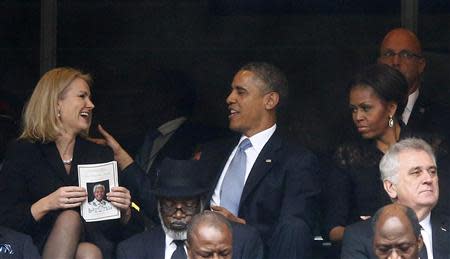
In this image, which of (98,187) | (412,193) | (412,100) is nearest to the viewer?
(412,193)

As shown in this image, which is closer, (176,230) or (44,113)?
(176,230)

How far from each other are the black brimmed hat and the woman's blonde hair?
2.07ft

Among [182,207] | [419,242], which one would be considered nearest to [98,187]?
[182,207]

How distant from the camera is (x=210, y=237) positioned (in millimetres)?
7340

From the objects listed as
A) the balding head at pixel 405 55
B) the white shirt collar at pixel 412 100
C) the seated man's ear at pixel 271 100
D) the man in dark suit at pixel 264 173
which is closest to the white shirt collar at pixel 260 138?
the man in dark suit at pixel 264 173

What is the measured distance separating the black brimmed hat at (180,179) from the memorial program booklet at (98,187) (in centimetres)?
25

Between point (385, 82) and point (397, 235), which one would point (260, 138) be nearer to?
point (385, 82)

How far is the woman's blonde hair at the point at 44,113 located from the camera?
826 cm

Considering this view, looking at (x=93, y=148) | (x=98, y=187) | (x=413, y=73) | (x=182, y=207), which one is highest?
(x=413, y=73)

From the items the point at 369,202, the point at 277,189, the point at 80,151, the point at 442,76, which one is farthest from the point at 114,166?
the point at 442,76

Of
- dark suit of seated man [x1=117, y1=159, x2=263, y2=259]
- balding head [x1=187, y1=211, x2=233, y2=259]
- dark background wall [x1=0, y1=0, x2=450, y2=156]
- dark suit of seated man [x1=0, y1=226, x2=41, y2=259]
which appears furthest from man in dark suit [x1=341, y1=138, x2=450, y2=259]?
dark background wall [x1=0, y1=0, x2=450, y2=156]

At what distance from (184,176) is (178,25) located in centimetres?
236

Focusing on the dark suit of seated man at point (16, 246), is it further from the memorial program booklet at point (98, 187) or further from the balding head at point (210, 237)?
the balding head at point (210, 237)

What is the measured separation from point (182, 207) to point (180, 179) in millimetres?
178
